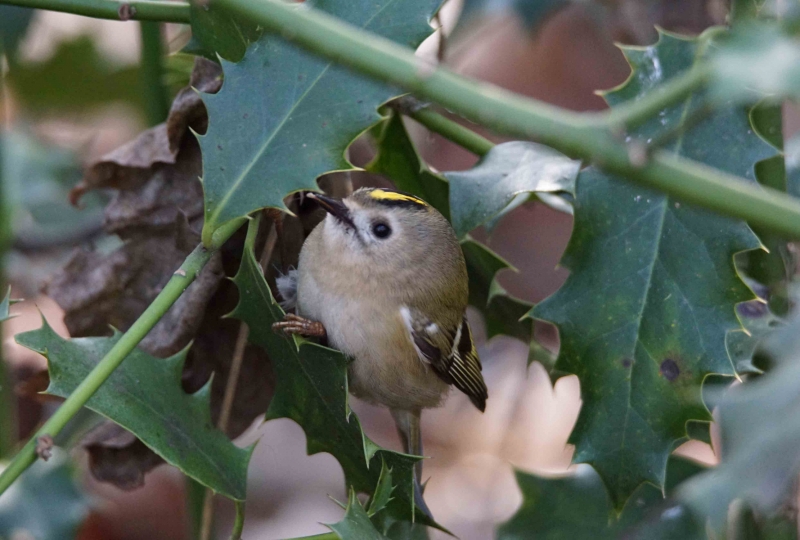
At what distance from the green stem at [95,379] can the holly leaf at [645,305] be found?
2.26 ft

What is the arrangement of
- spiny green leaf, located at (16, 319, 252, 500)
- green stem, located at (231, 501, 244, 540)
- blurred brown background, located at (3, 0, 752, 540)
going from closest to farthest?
spiny green leaf, located at (16, 319, 252, 500)
green stem, located at (231, 501, 244, 540)
blurred brown background, located at (3, 0, 752, 540)

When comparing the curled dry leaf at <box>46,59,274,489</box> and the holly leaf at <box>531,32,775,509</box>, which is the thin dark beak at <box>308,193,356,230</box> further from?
the holly leaf at <box>531,32,775,509</box>

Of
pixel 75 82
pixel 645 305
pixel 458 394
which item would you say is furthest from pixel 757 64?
pixel 458 394

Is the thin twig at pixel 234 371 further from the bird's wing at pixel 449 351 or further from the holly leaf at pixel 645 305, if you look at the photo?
the holly leaf at pixel 645 305

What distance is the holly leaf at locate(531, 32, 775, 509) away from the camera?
1.64m

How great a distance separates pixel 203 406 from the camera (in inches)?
63.2

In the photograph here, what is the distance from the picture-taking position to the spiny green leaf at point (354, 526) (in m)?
1.31

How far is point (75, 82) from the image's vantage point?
304 cm

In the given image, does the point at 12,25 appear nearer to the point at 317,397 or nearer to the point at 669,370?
the point at 317,397

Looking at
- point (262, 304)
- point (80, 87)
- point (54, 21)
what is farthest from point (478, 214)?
point (54, 21)

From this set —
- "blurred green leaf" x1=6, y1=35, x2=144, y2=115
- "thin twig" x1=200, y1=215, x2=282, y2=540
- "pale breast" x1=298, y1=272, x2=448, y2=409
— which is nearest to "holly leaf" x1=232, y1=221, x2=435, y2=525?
"thin twig" x1=200, y1=215, x2=282, y2=540

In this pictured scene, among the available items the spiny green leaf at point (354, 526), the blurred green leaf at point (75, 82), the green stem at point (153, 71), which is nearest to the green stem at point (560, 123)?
the spiny green leaf at point (354, 526)

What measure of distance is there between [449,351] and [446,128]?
0.60m

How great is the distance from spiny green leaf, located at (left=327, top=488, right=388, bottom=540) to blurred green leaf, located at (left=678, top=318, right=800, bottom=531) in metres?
0.69
